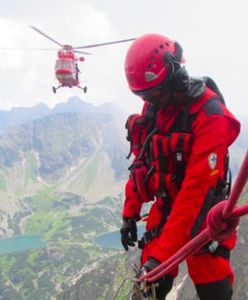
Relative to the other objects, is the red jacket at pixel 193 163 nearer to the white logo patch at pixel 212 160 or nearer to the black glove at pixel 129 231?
the white logo patch at pixel 212 160

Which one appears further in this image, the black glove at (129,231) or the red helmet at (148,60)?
the black glove at (129,231)

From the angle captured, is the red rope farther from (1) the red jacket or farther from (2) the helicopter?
(2) the helicopter

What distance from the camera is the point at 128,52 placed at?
645 centimetres

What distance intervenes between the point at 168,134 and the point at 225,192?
43.6 inches

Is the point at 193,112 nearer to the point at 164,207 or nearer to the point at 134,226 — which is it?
the point at 164,207

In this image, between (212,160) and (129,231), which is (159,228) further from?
(212,160)

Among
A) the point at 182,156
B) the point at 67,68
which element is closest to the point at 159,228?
the point at 182,156

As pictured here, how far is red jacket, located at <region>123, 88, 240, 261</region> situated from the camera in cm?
579

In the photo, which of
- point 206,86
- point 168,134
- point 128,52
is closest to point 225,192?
point 168,134

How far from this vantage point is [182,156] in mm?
6098

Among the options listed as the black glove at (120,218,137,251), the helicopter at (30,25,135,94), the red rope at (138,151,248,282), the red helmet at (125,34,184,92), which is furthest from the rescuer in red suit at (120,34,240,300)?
the helicopter at (30,25,135,94)

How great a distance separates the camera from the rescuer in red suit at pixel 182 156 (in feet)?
19.1

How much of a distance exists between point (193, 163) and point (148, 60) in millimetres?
1543

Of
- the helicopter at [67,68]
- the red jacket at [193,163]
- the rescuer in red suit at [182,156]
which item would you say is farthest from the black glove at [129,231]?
the helicopter at [67,68]
